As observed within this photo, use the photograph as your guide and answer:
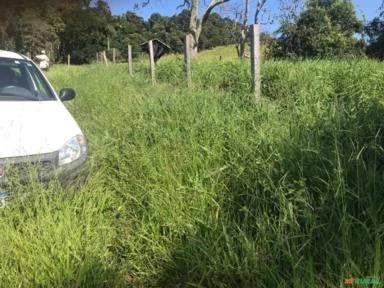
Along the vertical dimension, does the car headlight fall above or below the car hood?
below

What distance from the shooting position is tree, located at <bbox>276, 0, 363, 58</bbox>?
789 inches

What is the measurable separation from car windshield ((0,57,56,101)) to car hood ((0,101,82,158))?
0.30m

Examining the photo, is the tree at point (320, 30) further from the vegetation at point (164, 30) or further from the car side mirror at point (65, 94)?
the car side mirror at point (65, 94)

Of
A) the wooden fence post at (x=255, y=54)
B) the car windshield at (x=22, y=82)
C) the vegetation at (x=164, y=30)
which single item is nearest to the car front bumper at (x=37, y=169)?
the car windshield at (x=22, y=82)

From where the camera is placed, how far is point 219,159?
12.9ft

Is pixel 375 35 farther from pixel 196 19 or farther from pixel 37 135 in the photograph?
pixel 37 135

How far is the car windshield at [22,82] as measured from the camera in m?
5.03

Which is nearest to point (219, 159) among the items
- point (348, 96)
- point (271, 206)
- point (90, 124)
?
point (271, 206)

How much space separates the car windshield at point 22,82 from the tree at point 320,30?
13499 mm

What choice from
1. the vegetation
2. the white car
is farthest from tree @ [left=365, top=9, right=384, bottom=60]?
the white car

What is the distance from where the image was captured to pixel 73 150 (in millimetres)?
4008

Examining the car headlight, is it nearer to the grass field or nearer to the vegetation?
the grass field

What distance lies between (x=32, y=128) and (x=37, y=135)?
14cm

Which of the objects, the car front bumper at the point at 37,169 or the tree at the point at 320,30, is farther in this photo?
the tree at the point at 320,30
